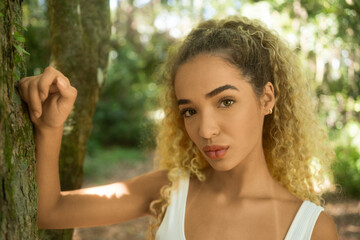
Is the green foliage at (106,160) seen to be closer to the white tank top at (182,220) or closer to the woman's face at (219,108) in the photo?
the white tank top at (182,220)

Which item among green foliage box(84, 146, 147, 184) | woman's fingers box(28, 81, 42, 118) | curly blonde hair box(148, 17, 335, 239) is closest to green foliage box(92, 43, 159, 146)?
green foliage box(84, 146, 147, 184)

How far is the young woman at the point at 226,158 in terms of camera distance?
6.12ft

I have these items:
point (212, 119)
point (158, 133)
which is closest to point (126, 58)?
point (158, 133)

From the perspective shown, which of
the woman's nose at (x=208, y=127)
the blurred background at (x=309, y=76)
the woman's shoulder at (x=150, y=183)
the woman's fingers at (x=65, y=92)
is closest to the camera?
the woman's fingers at (x=65, y=92)

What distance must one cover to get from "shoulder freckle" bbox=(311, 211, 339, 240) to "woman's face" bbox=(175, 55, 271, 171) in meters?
0.51

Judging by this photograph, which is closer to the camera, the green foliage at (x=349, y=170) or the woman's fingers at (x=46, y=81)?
the woman's fingers at (x=46, y=81)

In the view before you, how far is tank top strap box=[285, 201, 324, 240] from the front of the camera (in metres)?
1.92

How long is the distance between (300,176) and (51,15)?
68.7 inches

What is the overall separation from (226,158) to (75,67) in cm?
102

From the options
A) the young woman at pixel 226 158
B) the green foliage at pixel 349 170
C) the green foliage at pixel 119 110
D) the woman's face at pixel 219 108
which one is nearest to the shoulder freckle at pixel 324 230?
the young woman at pixel 226 158

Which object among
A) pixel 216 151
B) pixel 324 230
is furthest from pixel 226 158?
pixel 324 230

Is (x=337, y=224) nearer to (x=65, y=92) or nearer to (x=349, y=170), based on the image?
(x=349, y=170)

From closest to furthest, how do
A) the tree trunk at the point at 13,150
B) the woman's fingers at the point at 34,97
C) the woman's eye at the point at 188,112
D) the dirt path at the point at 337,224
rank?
1. the tree trunk at the point at 13,150
2. the woman's fingers at the point at 34,97
3. the woman's eye at the point at 188,112
4. the dirt path at the point at 337,224

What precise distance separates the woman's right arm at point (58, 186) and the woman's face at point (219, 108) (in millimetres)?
497
